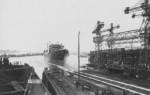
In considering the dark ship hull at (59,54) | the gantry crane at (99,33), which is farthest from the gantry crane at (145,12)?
the dark ship hull at (59,54)

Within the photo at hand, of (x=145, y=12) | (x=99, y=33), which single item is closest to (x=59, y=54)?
(x=99, y=33)

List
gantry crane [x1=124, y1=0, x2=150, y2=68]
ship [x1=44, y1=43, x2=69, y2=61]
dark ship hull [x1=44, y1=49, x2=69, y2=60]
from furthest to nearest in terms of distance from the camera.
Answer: ship [x1=44, y1=43, x2=69, y2=61], dark ship hull [x1=44, y1=49, x2=69, y2=60], gantry crane [x1=124, y1=0, x2=150, y2=68]

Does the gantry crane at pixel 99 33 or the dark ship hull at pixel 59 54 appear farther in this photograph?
the dark ship hull at pixel 59 54

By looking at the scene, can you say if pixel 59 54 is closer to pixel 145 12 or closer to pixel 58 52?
pixel 58 52

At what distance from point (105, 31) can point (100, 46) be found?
23.4 feet

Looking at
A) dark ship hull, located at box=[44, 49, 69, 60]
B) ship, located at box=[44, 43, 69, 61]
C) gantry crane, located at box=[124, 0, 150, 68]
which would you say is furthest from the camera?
ship, located at box=[44, 43, 69, 61]

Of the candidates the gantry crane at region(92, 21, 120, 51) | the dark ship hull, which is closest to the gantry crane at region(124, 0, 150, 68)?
the gantry crane at region(92, 21, 120, 51)

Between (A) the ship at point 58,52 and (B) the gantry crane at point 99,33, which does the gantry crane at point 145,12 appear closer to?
(B) the gantry crane at point 99,33

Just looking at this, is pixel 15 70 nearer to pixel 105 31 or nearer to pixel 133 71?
pixel 133 71

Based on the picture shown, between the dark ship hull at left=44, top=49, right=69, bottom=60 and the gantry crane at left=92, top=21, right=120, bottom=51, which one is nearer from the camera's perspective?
the gantry crane at left=92, top=21, right=120, bottom=51

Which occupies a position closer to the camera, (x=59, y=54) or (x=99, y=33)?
(x=99, y=33)

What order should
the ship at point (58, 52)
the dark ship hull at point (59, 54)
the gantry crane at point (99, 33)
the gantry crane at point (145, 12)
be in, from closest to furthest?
the gantry crane at point (145, 12)
the gantry crane at point (99, 33)
the dark ship hull at point (59, 54)
the ship at point (58, 52)

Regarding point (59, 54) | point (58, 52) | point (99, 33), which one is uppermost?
point (99, 33)

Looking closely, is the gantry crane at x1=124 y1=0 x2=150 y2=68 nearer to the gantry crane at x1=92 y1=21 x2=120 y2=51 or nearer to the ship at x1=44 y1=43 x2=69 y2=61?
the gantry crane at x1=92 y1=21 x2=120 y2=51
